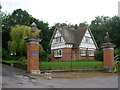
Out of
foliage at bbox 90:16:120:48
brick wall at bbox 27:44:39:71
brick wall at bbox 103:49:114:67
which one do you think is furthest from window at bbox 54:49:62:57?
brick wall at bbox 27:44:39:71

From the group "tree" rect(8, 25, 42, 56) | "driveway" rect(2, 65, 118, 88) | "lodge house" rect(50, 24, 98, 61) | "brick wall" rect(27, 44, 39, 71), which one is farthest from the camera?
"lodge house" rect(50, 24, 98, 61)

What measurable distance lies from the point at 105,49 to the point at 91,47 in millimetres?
24449

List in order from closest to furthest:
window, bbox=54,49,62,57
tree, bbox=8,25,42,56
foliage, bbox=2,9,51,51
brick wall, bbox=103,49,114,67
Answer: brick wall, bbox=103,49,114,67 → tree, bbox=8,25,42,56 → window, bbox=54,49,62,57 → foliage, bbox=2,9,51,51

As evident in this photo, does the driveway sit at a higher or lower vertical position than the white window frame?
lower

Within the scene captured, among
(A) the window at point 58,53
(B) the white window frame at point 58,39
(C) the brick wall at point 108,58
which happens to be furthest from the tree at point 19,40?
(C) the brick wall at point 108,58

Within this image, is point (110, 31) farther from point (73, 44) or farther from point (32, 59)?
point (32, 59)

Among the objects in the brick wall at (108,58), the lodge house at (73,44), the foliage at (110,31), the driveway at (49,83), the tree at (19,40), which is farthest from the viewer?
the foliage at (110,31)

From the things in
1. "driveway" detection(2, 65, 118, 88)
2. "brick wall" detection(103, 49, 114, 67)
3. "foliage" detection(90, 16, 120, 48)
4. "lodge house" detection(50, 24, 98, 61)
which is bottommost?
"driveway" detection(2, 65, 118, 88)

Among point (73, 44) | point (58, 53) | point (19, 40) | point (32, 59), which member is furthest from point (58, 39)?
point (32, 59)

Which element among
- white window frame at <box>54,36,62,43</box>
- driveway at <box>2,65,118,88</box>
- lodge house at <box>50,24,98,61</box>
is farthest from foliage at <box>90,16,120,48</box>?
driveway at <box>2,65,118,88</box>

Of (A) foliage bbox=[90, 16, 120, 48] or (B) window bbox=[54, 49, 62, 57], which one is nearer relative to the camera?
(B) window bbox=[54, 49, 62, 57]

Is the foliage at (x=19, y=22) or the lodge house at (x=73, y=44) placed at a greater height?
the foliage at (x=19, y=22)

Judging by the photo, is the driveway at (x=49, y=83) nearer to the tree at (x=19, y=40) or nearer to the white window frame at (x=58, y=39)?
the tree at (x=19, y=40)

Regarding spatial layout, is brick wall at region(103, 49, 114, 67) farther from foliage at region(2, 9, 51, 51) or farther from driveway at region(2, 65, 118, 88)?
foliage at region(2, 9, 51, 51)
